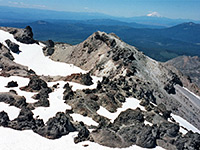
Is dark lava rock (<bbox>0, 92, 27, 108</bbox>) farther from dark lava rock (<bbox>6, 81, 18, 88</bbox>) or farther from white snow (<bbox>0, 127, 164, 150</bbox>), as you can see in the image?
white snow (<bbox>0, 127, 164, 150</bbox>)

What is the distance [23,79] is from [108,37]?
32.8 metres

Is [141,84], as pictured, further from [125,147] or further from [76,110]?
[125,147]

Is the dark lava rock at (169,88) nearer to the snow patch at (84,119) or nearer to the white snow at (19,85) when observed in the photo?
the snow patch at (84,119)

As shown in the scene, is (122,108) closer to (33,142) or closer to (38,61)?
(33,142)

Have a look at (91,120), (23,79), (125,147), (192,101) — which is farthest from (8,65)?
(192,101)

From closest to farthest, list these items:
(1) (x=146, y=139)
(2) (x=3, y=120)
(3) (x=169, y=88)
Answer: (1) (x=146, y=139), (2) (x=3, y=120), (3) (x=169, y=88)

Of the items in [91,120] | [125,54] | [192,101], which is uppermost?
[125,54]

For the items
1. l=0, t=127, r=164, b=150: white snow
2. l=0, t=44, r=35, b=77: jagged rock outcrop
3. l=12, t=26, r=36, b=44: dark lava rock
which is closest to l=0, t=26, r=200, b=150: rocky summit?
l=0, t=44, r=35, b=77: jagged rock outcrop

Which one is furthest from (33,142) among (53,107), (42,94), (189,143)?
(189,143)

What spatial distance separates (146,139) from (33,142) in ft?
40.2

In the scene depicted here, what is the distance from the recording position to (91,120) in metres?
27.3

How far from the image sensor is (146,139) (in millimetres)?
21734

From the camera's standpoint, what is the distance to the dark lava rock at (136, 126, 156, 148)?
2152cm

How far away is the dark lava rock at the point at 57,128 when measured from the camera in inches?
847
